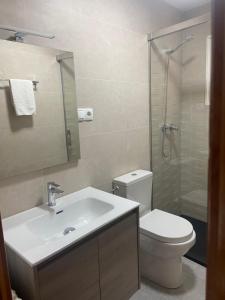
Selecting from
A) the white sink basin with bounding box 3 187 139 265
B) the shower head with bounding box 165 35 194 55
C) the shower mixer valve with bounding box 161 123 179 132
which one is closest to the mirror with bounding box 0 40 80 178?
the white sink basin with bounding box 3 187 139 265

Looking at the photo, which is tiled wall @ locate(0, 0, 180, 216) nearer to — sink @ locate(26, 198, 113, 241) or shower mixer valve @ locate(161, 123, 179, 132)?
sink @ locate(26, 198, 113, 241)

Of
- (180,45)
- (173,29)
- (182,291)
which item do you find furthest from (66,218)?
(180,45)

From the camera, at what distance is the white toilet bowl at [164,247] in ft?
5.82

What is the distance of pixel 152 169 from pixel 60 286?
5.24ft

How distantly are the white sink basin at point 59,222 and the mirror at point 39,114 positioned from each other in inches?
11.5

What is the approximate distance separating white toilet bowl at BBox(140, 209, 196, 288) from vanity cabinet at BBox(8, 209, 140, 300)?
204mm

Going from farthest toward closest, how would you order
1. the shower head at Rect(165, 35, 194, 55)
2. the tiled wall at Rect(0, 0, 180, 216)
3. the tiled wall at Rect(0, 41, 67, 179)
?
the shower head at Rect(165, 35, 194, 55) → the tiled wall at Rect(0, 0, 180, 216) → the tiled wall at Rect(0, 41, 67, 179)

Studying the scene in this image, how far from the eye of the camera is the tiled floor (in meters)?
1.79

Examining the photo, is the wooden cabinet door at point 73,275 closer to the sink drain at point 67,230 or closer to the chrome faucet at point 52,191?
the sink drain at point 67,230

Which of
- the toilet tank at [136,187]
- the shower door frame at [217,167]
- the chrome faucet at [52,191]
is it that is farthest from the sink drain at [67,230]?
the shower door frame at [217,167]

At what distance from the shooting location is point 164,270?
1.89 metres

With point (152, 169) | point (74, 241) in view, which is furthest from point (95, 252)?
point (152, 169)

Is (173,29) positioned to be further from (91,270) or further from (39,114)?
(91,270)

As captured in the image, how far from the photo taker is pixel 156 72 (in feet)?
7.98
